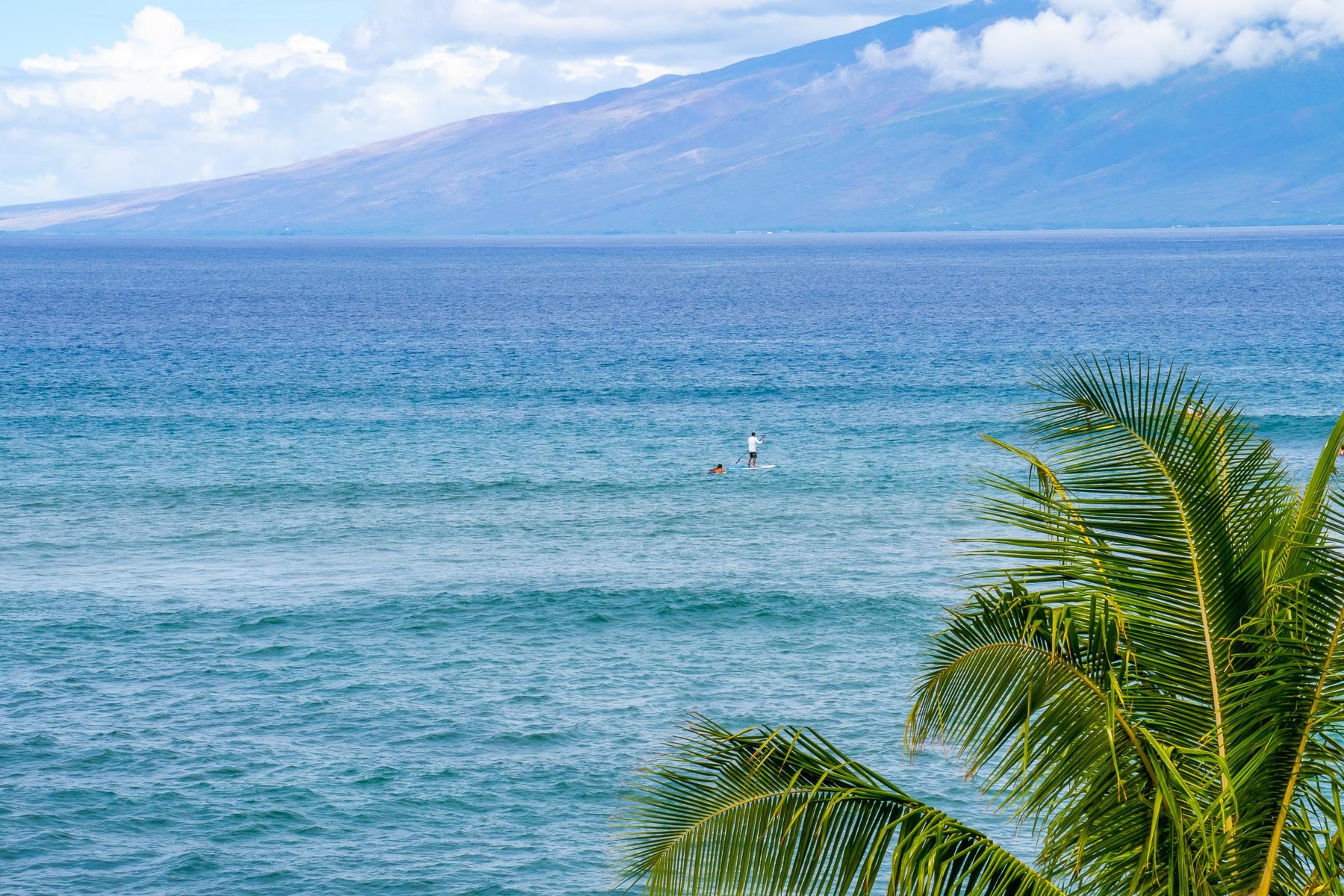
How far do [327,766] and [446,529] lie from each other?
20.7 metres

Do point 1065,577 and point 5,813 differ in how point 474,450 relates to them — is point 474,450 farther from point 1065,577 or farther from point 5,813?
point 1065,577

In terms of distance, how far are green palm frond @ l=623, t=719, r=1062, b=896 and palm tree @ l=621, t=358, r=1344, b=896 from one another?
16mm

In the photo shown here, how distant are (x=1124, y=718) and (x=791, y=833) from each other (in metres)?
2.06

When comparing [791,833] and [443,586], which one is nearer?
[791,833]

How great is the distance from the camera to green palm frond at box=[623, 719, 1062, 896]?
8.59m

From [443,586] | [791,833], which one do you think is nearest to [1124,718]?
[791,833]

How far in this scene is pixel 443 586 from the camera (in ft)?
131

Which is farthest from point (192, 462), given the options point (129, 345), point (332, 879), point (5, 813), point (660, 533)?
point (129, 345)

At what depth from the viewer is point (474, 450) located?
62.4 meters

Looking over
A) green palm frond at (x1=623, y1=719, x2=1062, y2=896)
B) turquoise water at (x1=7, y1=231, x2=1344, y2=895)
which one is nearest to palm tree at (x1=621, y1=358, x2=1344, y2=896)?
green palm frond at (x1=623, y1=719, x2=1062, y2=896)

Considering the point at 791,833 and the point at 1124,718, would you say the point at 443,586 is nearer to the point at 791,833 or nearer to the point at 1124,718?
the point at 791,833

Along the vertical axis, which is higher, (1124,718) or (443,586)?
(1124,718)

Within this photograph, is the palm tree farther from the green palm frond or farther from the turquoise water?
the turquoise water

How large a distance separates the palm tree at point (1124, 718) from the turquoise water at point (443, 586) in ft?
48.2
